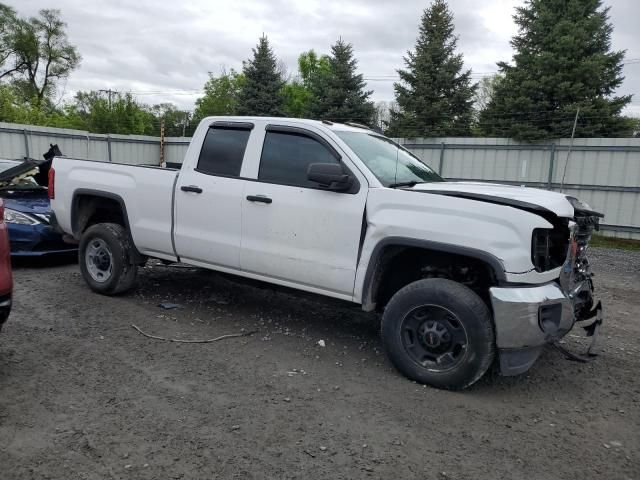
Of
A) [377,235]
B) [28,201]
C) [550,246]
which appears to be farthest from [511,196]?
[28,201]

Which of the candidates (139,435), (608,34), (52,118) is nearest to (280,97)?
(608,34)

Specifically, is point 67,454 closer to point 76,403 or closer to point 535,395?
point 76,403

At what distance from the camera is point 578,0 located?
21109 millimetres

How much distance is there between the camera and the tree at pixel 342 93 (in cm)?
2505

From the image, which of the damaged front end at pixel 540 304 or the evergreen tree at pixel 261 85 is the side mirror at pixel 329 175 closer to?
the damaged front end at pixel 540 304

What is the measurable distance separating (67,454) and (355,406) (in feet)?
5.91

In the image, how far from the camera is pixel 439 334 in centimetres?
387

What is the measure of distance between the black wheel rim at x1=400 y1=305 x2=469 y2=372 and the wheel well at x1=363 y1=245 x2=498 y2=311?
0.38m

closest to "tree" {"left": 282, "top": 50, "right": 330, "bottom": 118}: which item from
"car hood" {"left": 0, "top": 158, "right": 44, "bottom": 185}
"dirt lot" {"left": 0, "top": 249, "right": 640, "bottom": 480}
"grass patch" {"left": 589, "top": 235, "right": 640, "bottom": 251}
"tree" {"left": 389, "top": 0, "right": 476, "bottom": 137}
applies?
"tree" {"left": 389, "top": 0, "right": 476, "bottom": 137}

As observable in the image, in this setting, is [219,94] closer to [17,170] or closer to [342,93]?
[342,93]

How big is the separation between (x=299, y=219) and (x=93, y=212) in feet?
9.88

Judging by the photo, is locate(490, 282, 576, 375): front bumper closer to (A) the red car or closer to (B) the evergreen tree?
(A) the red car

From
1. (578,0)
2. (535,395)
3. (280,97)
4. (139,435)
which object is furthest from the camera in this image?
(280,97)

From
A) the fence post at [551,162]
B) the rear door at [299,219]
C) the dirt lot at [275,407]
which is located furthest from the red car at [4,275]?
the fence post at [551,162]
